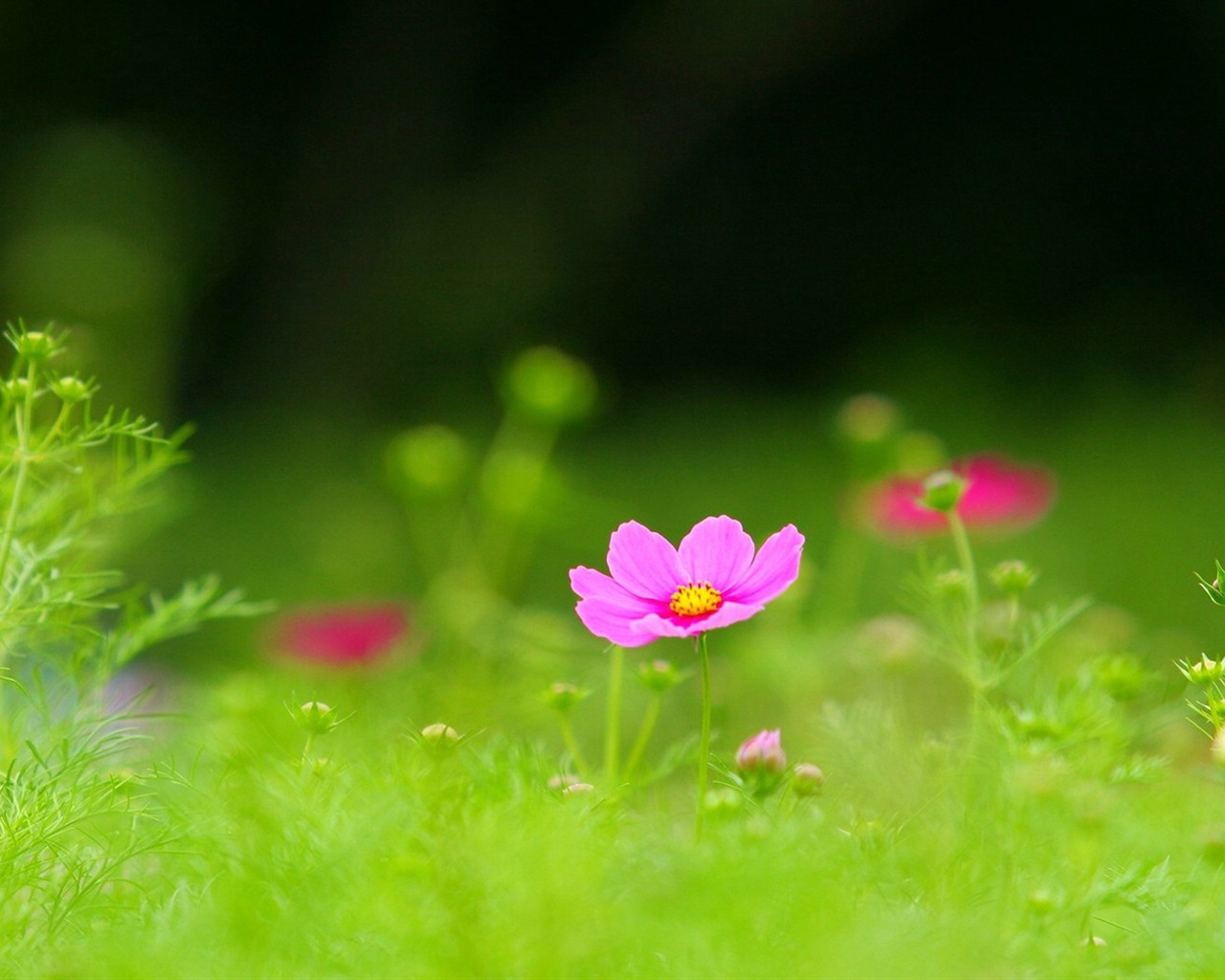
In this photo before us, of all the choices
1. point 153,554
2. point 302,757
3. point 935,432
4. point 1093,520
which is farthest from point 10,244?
point 302,757

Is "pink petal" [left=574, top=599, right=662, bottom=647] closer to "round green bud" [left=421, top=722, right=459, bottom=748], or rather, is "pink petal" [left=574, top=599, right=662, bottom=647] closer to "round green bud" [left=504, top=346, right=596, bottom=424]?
"round green bud" [left=421, top=722, right=459, bottom=748]

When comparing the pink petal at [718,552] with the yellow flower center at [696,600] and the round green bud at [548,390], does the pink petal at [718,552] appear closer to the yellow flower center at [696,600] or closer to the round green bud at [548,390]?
the yellow flower center at [696,600]

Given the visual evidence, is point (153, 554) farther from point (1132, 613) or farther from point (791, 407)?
point (1132, 613)

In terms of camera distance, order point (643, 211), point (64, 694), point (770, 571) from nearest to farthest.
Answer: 1. point (770, 571)
2. point (64, 694)
3. point (643, 211)

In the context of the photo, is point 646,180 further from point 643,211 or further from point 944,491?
point 944,491

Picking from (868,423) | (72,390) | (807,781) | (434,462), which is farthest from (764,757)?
(434,462)

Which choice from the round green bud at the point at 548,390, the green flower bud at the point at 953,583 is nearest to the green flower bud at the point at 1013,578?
the green flower bud at the point at 953,583

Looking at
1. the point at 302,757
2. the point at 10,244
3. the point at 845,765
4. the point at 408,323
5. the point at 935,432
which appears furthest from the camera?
the point at 408,323

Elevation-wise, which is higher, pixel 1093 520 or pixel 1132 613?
pixel 1093 520
